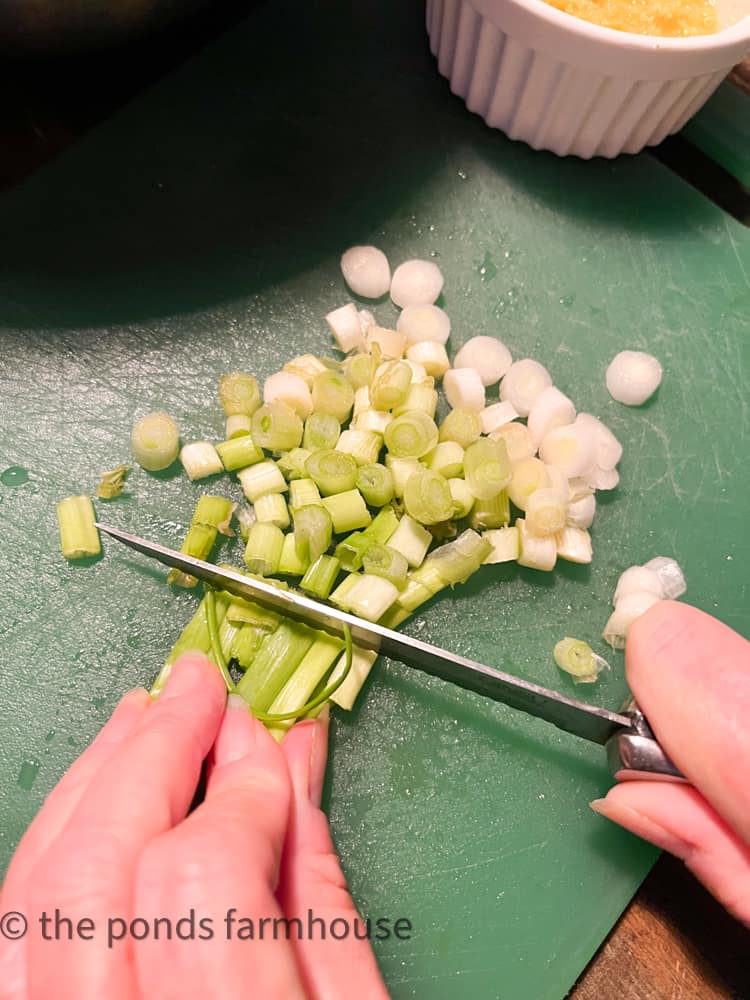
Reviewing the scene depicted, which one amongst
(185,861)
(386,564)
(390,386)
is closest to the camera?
(185,861)

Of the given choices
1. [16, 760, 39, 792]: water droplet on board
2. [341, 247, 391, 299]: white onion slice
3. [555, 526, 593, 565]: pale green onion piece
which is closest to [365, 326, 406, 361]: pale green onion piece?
[341, 247, 391, 299]: white onion slice

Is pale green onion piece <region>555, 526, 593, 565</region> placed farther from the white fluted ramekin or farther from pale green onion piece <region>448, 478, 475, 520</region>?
the white fluted ramekin

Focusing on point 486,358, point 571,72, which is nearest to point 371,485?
point 486,358

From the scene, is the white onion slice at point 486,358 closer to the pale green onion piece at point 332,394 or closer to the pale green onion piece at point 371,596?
the pale green onion piece at point 332,394

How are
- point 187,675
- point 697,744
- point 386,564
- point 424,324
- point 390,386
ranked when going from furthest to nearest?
point 424,324, point 390,386, point 386,564, point 187,675, point 697,744

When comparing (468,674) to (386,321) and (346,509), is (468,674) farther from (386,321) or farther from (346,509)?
(386,321)

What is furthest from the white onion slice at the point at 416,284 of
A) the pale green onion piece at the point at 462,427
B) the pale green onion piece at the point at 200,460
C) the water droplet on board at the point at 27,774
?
the water droplet on board at the point at 27,774

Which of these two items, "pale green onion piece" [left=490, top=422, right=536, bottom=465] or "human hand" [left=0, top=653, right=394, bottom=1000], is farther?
"pale green onion piece" [left=490, top=422, right=536, bottom=465]

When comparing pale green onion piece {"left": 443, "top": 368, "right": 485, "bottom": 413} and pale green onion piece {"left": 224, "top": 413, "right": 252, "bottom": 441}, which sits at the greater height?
pale green onion piece {"left": 443, "top": 368, "right": 485, "bottom": 413}
